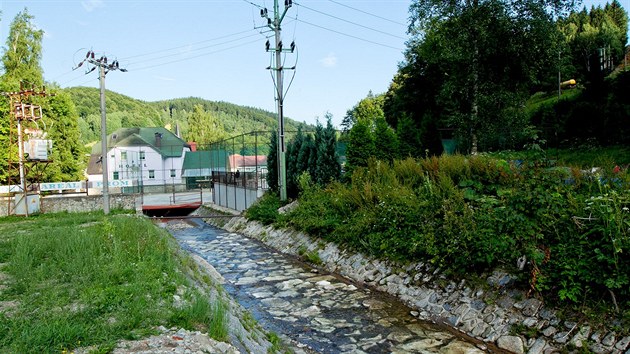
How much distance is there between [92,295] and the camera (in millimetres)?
4922

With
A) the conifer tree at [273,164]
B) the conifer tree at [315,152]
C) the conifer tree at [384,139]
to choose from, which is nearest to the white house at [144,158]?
the conifer tree at [273,164]

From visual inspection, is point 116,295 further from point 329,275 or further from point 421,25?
point 421,25

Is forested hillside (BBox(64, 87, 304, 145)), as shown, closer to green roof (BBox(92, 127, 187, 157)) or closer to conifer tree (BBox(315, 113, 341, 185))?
green roof (BBox(92, 127, 187, 157))

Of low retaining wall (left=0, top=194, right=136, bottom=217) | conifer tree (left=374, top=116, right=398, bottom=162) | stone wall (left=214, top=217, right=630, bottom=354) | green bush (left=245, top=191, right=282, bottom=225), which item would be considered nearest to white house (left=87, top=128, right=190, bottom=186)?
low retaining wall (left=0, top=194, right=136, bottom=217)

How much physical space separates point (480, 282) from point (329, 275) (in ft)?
12.8

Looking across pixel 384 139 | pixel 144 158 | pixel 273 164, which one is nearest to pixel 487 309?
pixel 384 139

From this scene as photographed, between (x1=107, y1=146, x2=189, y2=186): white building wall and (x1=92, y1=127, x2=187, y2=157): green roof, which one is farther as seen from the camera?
(x1=92, y1=127, x2=187, y2=157): green roof

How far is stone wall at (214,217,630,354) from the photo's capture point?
16.9 feet

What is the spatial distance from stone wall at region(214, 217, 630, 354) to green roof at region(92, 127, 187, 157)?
47.6 metres

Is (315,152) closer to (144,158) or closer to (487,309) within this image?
(487,309)

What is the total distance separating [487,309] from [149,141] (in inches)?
2344

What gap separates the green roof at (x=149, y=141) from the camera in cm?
5354

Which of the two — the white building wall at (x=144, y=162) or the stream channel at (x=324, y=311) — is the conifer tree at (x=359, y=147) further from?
the white building wall at (x=144, y=162)

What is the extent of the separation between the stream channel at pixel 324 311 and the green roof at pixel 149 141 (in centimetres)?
4488
